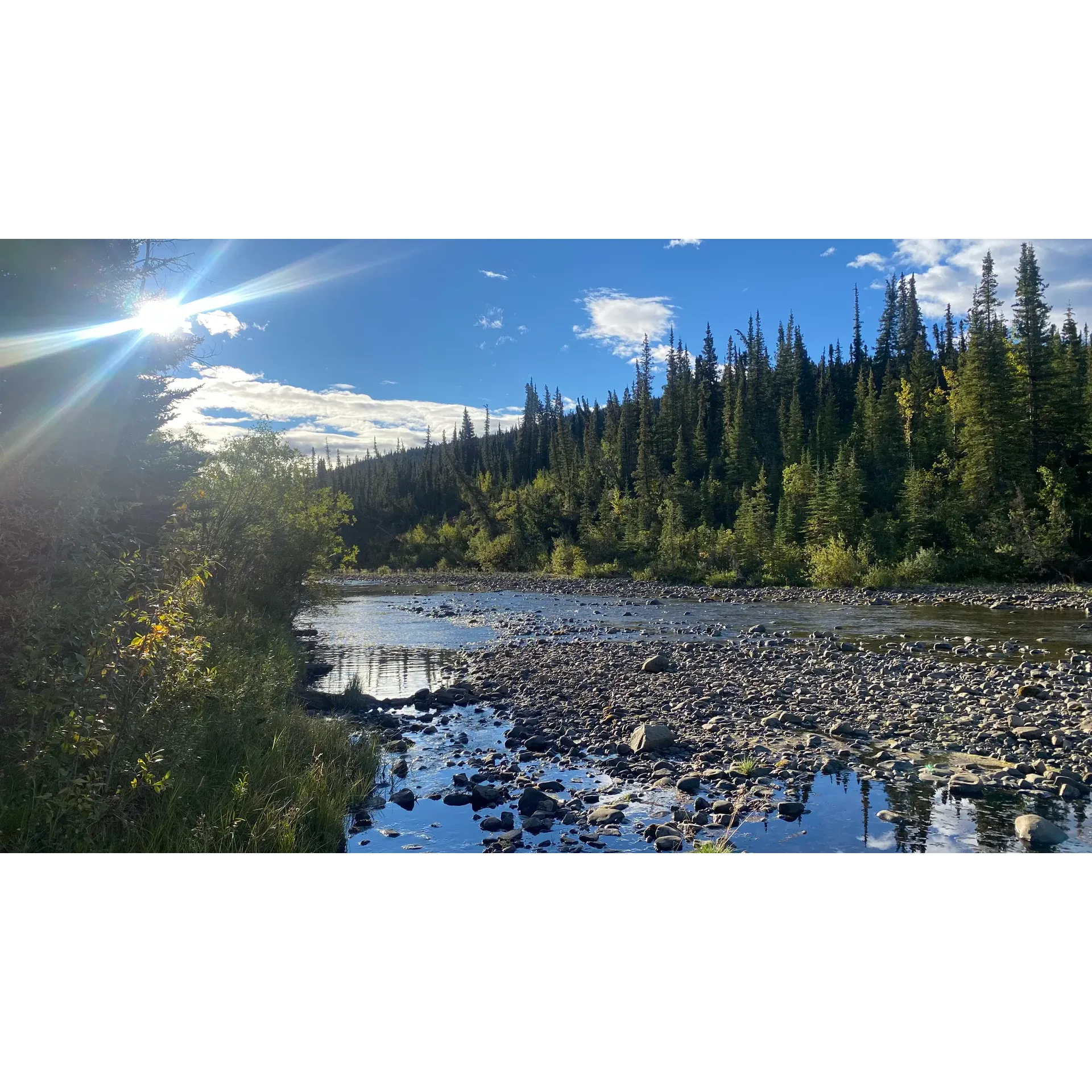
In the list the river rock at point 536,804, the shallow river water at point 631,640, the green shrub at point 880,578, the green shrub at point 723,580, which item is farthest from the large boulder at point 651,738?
Result: the green shrub at point 723,580

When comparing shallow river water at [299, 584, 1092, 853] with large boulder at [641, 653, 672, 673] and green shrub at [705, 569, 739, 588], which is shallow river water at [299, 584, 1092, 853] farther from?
green shrub at [705, 569, 739, 588]

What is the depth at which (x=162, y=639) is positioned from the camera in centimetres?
517

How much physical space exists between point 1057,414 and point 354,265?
4418 centimetres

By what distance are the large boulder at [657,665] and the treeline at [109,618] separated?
816cm

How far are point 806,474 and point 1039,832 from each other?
46.9 m

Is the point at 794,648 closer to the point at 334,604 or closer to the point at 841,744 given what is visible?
the point at 841,744

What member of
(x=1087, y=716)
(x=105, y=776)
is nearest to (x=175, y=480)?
(x=105, y=776)

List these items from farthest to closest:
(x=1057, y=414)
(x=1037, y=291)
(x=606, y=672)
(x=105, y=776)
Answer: (x=1057, y=414), (x=1037, y=291), (x=606, y=672), (x=105, y=776)

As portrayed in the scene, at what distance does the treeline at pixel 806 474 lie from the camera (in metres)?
36.2

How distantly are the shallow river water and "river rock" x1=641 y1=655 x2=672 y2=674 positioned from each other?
14.3 ft

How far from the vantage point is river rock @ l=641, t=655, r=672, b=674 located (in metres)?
15.0

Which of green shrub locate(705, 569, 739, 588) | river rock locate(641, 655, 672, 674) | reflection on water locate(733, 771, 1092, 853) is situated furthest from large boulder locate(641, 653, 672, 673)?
green shrub locate(705, 569, 739, 588)

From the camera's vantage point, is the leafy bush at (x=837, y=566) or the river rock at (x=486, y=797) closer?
the river rock at (x=486, y=797)

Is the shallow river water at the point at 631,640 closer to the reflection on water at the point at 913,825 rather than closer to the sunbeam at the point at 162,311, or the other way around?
the reflection on water at the point at 913,825
